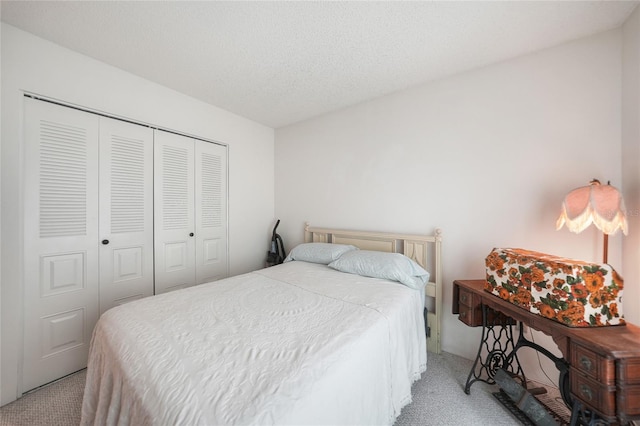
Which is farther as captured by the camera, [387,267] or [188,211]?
[188,211]

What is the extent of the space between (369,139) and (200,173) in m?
2.03

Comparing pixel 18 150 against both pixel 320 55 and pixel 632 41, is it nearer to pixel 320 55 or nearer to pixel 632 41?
pixel 320 55

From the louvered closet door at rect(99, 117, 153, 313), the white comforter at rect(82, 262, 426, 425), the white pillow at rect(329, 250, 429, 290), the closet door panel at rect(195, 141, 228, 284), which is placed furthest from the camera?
the closet door panel at rect(195, 141, 228, 284)

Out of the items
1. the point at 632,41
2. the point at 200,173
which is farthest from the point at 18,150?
the point at 632,41

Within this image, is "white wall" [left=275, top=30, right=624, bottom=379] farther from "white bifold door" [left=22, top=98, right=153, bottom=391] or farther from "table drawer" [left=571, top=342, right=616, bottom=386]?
"white bifold door" [left=22, top=98, right=153, bottom=391]

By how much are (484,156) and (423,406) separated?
2006 mm

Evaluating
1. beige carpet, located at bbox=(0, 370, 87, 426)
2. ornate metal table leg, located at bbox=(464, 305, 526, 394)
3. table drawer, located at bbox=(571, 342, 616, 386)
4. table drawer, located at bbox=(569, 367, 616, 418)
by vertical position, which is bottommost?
beige carpet, located at bbox=(0, 370, 87, 426)

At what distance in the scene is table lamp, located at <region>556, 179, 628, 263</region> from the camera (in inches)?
51.1

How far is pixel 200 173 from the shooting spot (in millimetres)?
2791

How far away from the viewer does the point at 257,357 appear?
1.01 meters

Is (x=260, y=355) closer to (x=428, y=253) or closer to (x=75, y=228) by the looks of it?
(x=428, y=253)

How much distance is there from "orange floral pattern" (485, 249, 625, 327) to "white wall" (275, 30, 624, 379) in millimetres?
707

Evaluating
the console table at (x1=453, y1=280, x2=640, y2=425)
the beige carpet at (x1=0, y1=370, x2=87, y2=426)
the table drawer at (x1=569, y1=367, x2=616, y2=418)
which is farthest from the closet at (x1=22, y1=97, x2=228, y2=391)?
the table drawer at (x1=569, y1=367, x2=616, y2=418)

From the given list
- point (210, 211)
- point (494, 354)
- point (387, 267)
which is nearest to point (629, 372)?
point (494, 354)
